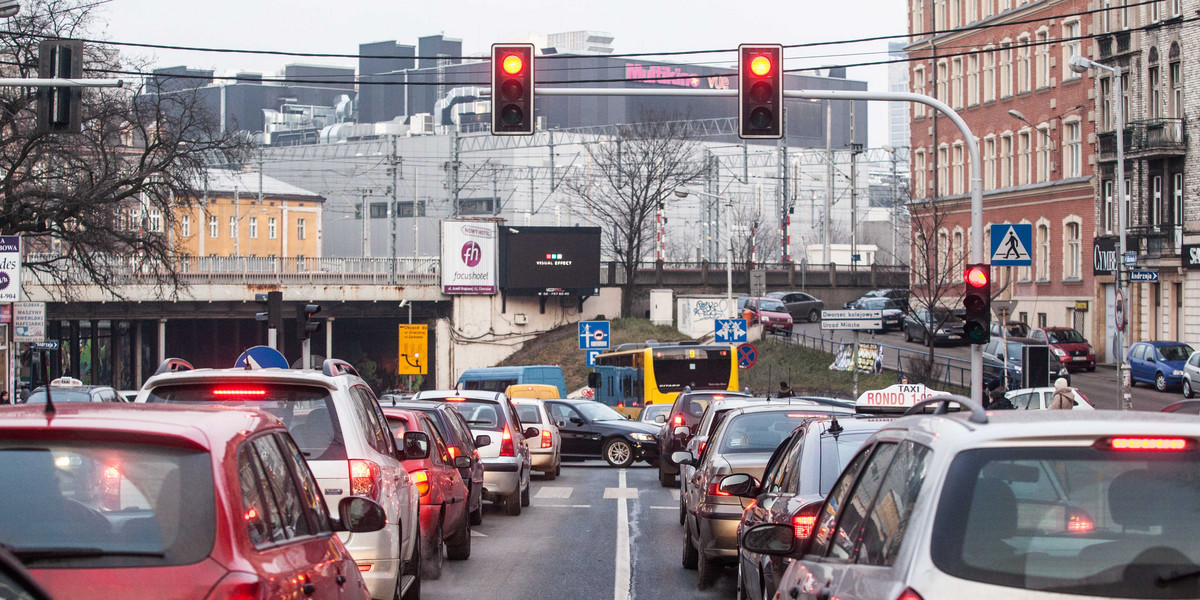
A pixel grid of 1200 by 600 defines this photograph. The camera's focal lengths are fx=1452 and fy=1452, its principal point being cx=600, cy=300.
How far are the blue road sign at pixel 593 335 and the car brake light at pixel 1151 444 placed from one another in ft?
149

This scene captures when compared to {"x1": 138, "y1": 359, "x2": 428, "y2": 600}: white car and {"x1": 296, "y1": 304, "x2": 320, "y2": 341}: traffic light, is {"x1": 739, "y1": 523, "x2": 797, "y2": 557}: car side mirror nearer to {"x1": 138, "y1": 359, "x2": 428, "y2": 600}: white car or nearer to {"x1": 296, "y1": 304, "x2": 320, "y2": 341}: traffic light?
{"x1": 138, "y1": 359, "x2": 428, "y2": 600}: white car

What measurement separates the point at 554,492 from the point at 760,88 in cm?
847

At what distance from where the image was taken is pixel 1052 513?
Answer: 164 inches

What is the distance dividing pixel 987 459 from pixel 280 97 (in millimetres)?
188908

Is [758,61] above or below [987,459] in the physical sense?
above

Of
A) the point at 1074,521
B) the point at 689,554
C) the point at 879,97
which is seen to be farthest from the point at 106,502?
the point at 879,97

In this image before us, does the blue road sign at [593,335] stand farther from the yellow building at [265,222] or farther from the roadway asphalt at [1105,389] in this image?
the yellow building at [265,222]

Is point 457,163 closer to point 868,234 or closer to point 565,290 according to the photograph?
point 565,290

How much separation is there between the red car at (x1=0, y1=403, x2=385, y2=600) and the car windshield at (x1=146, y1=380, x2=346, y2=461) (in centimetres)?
373

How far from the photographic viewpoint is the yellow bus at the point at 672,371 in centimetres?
4550

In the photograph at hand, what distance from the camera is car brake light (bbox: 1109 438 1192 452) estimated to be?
4.16 metres

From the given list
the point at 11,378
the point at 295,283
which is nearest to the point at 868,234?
the point at 295,283

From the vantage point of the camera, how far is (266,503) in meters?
5.12

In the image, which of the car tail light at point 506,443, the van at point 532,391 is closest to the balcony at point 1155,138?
the van at point 532,391
